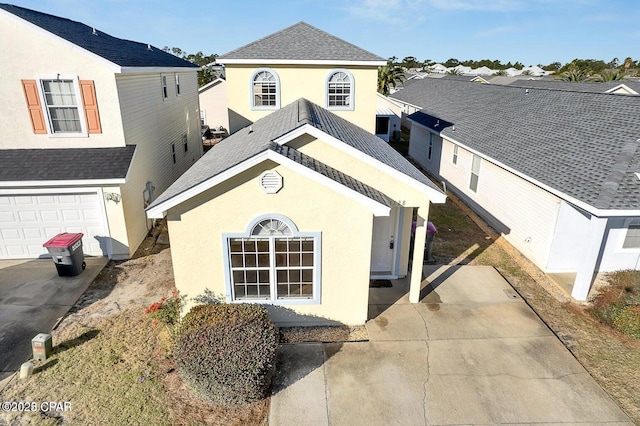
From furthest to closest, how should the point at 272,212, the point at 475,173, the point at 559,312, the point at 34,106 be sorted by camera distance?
the point at 475,173 < the point at 34,106 < the point at 559,312 < the point at 272,212

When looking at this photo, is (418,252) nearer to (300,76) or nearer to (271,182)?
(271,182)

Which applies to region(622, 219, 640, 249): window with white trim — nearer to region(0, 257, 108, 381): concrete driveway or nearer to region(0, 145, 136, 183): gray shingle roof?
region(0, 145, 136, 183): gray shingle roof

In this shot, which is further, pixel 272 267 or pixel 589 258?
pixel 589 258

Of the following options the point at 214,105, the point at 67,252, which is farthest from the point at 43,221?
the point at 214,105

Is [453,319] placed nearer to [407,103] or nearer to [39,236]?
[39,236]

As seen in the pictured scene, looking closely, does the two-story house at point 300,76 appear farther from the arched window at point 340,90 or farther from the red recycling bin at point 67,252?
the red recycling bin at point 67,252


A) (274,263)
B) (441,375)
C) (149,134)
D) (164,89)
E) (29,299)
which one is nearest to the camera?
(441,375)

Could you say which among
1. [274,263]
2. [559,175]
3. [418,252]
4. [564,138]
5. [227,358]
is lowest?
[227,358]
